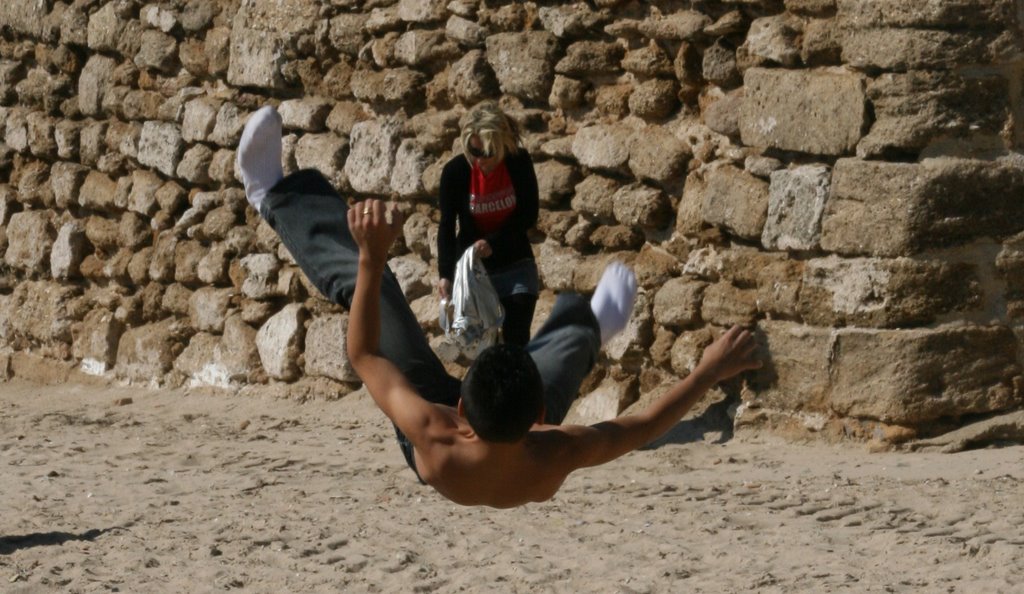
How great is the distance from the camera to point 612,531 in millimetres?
6047

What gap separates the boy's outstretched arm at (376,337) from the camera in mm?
3871

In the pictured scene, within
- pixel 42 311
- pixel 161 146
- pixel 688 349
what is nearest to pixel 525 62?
pixel 688 349

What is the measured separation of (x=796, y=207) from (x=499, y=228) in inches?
47.6

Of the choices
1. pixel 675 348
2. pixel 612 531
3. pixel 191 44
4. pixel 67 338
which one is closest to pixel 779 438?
pixel 675 348

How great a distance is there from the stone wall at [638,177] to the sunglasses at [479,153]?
79 centimetres

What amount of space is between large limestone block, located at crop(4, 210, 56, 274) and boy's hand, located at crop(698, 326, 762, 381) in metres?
7.55

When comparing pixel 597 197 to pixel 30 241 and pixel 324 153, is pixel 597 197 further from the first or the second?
pixel 30 241

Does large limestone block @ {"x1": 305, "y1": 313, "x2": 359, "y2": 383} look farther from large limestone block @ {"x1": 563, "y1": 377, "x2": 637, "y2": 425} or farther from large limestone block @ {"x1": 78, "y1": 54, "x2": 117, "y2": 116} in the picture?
large limestone block @ {"x1": 78, "y1": 54, "x2": 117, "y2": 116}

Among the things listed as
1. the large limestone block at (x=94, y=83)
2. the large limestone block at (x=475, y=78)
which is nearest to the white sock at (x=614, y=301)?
the large limestone block at (x=475, y=78)

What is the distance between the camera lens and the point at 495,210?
699 centimetres

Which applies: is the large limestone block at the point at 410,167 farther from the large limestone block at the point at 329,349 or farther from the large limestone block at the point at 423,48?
the large limestone block at the point at 329,349

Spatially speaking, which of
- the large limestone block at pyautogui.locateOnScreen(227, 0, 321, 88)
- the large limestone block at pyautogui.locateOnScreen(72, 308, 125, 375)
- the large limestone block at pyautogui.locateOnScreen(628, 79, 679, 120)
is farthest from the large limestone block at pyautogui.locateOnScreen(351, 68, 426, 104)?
the large limestone block at pyautogui.locateOnScreen(72, 308, 125, 375)

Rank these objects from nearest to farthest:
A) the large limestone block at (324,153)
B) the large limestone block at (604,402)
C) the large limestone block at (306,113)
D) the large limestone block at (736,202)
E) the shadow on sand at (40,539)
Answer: the shadow on sand at (40,539) < the large limestone block at (736,202) < the large limestone block at (604,402) < the large limestone block at (324,153) < the large limestone block at (306,113)

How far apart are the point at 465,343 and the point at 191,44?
3677 mm
